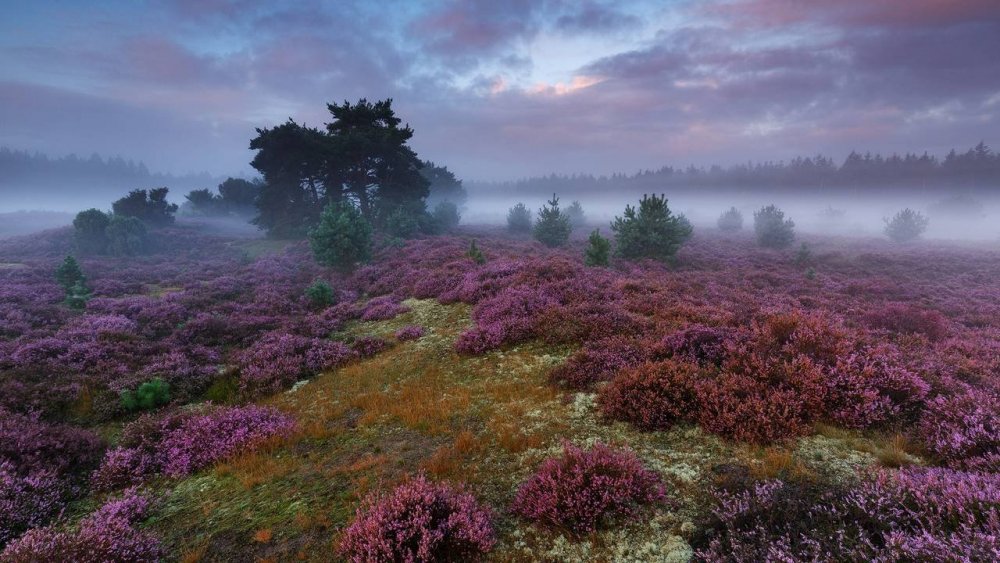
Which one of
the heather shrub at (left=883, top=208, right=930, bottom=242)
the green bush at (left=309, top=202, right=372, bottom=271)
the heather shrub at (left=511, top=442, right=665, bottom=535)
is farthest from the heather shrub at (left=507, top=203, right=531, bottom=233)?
the heather shrub at (left=511, top=442, right=665, bottom=535)

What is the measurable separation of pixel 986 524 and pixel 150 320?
76.1 ft

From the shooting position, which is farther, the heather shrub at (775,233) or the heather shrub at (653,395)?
the heather shrub at (775,233)

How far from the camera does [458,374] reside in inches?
409

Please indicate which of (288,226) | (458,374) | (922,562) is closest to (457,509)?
(922,562)

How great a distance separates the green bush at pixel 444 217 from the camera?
52531 mm

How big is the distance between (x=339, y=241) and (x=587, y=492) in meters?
25.9

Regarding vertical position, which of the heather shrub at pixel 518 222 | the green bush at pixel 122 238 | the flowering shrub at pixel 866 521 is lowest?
the flowering shrub at pixel 866 521

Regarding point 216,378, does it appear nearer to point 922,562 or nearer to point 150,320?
point 150,320

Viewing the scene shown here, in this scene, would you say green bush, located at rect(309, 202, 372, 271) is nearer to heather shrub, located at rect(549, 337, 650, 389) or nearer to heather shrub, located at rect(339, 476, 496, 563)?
heather shrub, located at rect(549, 337, 650, 389)

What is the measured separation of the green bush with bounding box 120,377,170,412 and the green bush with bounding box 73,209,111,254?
44126 mm

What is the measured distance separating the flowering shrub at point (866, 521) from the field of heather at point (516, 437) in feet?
0.09

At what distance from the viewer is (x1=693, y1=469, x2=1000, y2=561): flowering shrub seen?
3.28m

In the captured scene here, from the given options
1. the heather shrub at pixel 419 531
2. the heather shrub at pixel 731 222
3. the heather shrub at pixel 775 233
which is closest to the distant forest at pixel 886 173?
the heather shrub at pixel 731 222

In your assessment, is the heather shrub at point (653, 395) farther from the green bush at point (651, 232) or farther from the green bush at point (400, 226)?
the green bush at point (400, 226)
